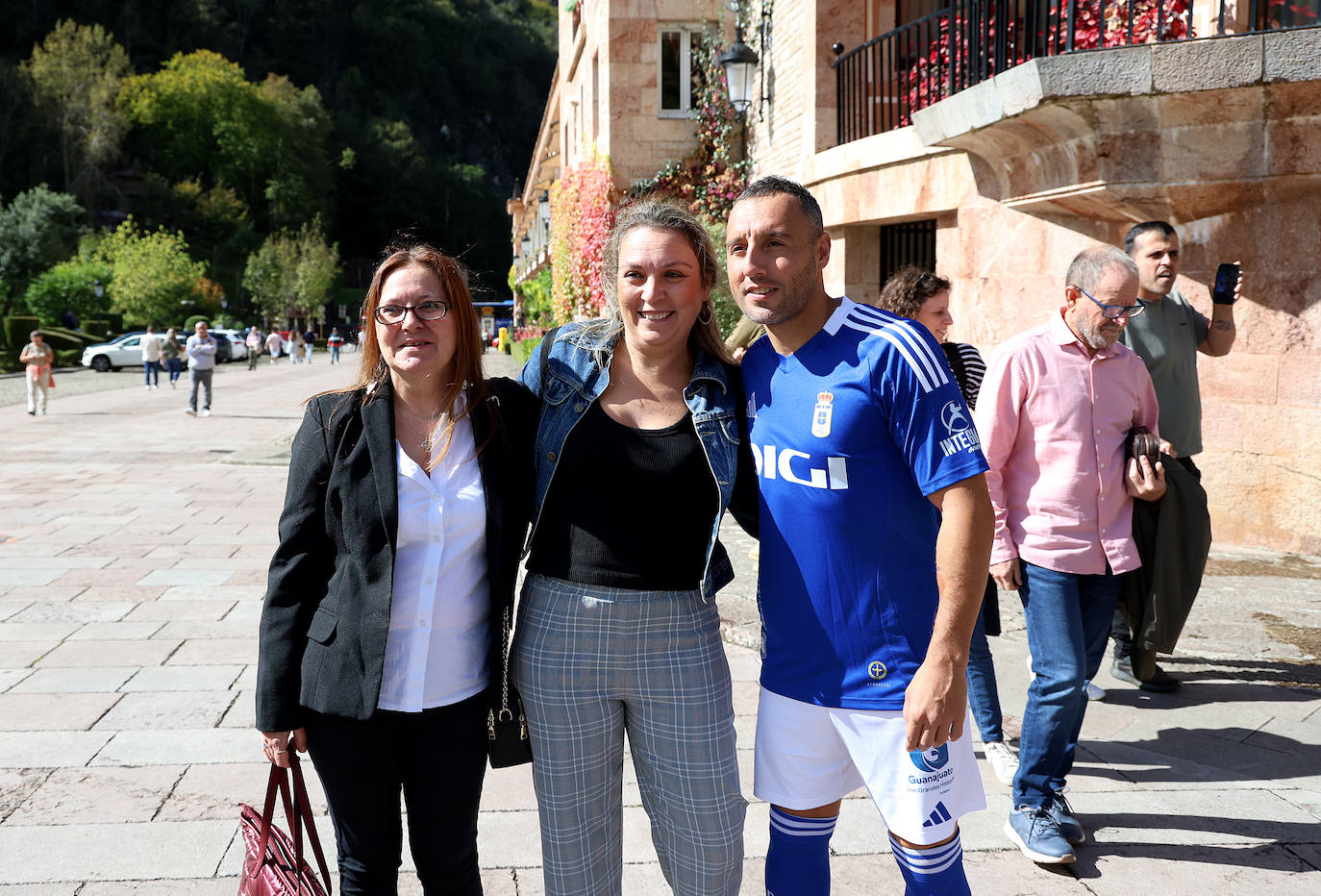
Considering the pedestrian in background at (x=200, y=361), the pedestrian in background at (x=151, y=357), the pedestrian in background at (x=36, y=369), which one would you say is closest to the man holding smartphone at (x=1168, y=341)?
the pedestrian in background at (x=200, y=361)

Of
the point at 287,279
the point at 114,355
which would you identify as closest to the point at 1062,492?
the point at 114,355

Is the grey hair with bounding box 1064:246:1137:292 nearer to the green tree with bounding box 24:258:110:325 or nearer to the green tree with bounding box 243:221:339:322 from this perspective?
the green tree with bounding box 24:258:110:325

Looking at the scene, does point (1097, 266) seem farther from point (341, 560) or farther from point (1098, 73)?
point (1098, 73)

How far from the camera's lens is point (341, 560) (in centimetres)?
225

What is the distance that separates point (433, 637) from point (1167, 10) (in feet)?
26.5

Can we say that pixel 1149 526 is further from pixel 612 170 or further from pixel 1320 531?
pixel 612 170

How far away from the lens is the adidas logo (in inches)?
84.9

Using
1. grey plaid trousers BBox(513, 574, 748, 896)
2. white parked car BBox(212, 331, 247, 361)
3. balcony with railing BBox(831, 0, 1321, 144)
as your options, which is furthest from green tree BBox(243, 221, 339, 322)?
grey plaid trousers BBox(513, 574, 748, 896)

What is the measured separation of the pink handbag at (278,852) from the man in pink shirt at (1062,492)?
2.06m

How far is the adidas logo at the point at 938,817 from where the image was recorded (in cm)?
216

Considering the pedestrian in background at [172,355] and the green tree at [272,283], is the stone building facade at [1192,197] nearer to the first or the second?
the pedestrian in background at [172,355]

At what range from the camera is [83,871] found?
10.1 feet

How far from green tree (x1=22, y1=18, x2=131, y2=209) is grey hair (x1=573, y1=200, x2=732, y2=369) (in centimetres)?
7193

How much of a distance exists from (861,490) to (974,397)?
7.40ft
